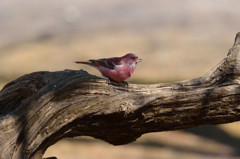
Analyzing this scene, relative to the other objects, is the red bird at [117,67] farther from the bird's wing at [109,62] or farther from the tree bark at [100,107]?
the tree bark at [100,107]

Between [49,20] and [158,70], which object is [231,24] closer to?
[158,70]

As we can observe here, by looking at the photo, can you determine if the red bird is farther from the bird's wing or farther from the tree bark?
the tree bark

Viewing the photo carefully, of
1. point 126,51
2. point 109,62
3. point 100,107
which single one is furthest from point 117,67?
point 126,51

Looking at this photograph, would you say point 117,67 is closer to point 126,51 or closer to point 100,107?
point 100,107

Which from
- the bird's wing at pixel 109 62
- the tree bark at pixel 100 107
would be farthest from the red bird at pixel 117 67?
the tree bark at pixel 100 107

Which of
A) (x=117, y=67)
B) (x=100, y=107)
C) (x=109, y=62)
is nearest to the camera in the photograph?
(x=100, y=107)

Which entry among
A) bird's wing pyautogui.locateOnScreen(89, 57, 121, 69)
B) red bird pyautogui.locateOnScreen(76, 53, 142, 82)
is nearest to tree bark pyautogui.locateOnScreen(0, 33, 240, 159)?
red bird pyautogui.locateOnScreen(76, 53, 142, 82)

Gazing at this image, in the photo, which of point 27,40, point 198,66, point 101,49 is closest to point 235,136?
point 198,66
